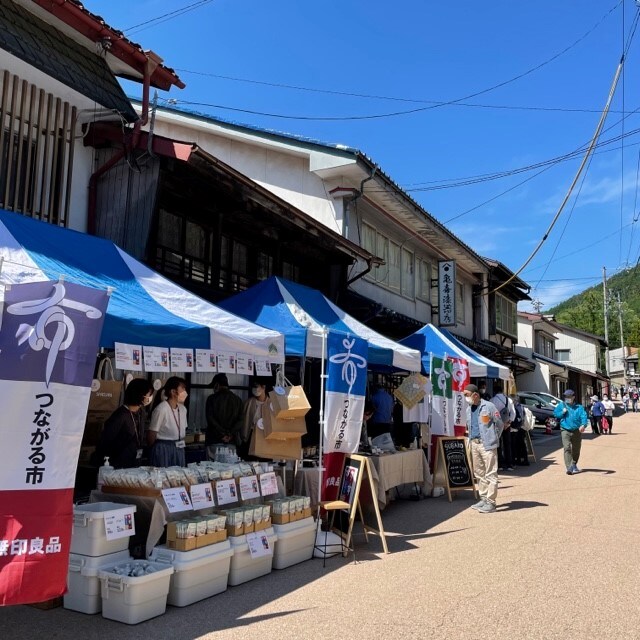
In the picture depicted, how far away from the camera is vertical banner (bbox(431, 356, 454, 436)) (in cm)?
1086

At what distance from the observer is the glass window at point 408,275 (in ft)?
60.7

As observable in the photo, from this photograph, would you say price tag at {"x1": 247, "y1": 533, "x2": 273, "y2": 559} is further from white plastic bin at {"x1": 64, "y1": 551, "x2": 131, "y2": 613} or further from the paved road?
white plastic bin at {"x1": 64, "y1": 551, "x2": 131, "y2": 613}

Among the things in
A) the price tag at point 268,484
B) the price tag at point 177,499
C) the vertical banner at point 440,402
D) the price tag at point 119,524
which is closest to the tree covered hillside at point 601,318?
the vertical banner at point 440,402

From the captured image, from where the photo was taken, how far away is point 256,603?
16.6 ft

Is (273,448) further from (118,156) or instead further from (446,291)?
(446,291)

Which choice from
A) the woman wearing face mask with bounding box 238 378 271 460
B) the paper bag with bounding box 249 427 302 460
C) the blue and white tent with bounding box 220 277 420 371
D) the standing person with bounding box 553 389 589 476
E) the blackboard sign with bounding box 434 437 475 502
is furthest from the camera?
the standing person with bounding box 553 389 589 476

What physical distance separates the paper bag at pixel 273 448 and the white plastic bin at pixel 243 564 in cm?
128

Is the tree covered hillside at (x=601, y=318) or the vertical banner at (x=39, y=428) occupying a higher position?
the tree covered hillside at (x=601, y=318)

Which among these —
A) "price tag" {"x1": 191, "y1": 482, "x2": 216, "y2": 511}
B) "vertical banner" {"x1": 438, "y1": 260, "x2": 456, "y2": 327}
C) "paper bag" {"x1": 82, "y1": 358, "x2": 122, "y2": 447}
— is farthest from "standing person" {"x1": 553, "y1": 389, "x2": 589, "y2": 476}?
"price tag" {"x1": 191, "y1": 482, "x2": 216, "y2": 511}

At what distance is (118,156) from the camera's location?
27.8ft

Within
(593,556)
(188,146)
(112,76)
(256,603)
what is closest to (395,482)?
(593,556)

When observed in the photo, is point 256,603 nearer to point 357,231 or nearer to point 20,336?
point 20,336

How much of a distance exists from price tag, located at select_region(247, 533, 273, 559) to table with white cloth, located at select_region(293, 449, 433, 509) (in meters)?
1.41

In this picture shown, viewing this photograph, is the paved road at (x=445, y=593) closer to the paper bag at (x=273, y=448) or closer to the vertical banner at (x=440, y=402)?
the paper bag at (x=273, y=448)
